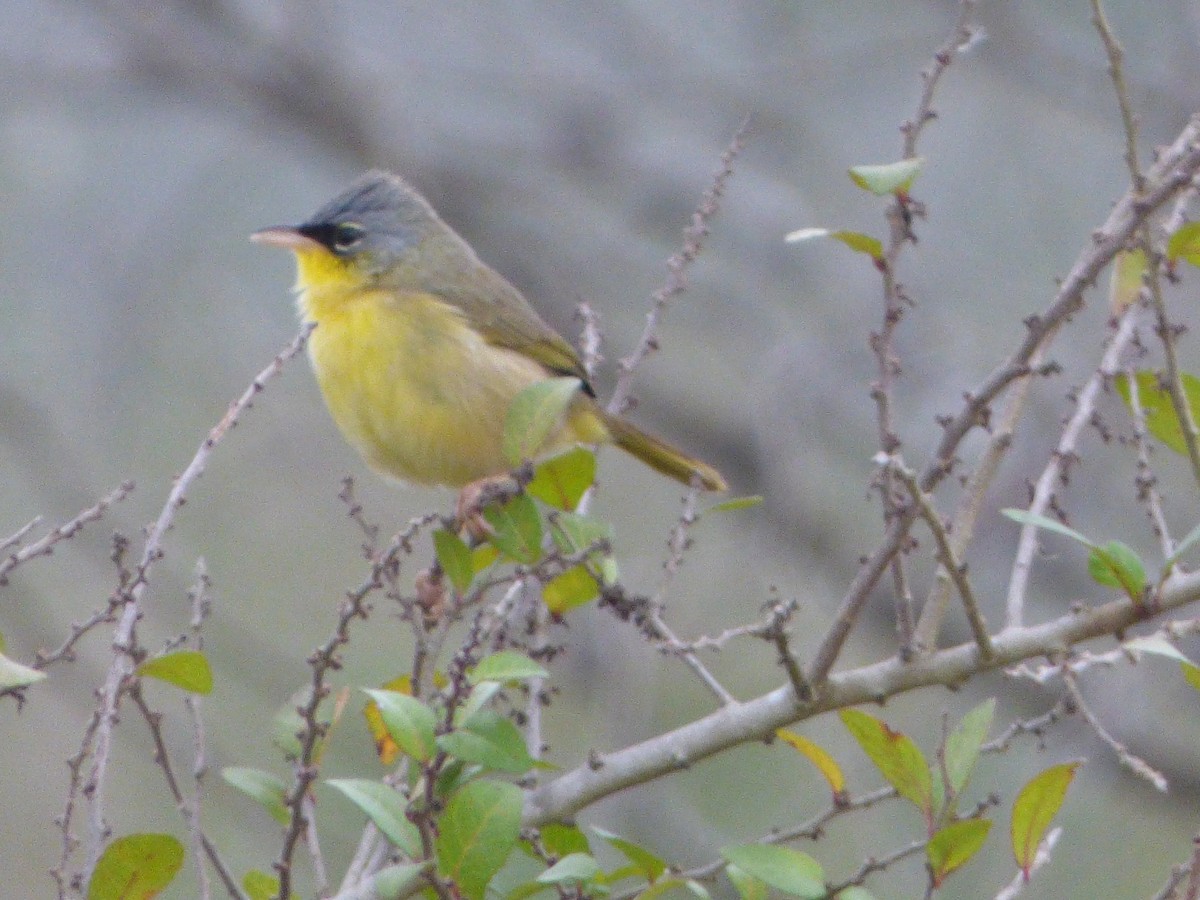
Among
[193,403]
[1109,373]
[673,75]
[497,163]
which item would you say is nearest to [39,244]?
[193,403]

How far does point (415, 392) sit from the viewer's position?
3.80m

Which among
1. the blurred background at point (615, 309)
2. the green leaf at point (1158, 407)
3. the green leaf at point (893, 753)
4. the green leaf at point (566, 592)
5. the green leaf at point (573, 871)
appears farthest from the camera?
the blurred background at point (615, 309)

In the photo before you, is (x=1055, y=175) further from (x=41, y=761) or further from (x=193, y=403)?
(x=41, y=761)

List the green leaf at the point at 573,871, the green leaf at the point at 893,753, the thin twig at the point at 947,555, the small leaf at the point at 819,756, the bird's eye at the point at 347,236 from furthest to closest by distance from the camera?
the bird's eye at the point at 347,236 < the small leaf at the point at 819,756 < the green leaf at the point at 893,753 < the green leaf at the point at 573,871 < the thin twig at the point at 947,555

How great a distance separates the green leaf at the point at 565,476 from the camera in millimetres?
2301

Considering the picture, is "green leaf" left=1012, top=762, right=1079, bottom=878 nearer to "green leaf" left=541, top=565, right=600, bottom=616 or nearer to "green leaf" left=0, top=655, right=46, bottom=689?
"green leaf" left=541, top=565, right=600, bottom=616

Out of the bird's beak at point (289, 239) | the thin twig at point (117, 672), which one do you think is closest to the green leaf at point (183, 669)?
the thin twig at point (117, 672)

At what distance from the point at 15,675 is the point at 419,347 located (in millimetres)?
2144

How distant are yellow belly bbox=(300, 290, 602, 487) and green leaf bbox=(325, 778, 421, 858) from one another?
1.87m

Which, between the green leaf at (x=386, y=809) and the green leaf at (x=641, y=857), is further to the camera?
the green leaf at (x=641, y=857)

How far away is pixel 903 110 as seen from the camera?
7.39 meters

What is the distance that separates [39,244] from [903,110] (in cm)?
381

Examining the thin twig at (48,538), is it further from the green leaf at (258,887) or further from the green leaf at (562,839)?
the green leaf at (562,839)

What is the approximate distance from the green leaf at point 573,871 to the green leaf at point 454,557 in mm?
436
